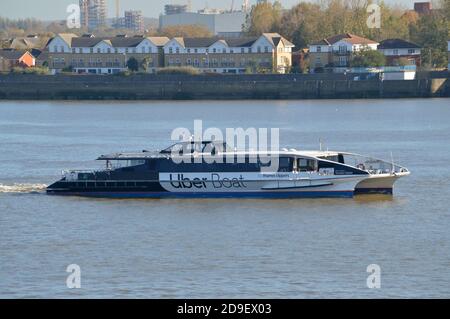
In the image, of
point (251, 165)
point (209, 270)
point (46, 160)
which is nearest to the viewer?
point (209, 270)

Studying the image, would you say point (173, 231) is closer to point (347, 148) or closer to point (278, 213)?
point (278, 213)

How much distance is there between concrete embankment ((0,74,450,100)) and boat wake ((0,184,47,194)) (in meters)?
41.7

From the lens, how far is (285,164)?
26938mm

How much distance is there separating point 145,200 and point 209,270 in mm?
8285

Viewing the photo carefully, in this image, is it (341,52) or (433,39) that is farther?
(433,39)

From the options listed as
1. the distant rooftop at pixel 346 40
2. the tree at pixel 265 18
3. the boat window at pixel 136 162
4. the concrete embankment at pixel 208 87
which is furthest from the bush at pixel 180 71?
the boat window at pixel 136 162

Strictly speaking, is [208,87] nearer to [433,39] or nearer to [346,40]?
[346,40]

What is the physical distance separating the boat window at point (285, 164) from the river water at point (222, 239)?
2.81 ft

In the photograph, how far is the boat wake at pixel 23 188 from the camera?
28.2m

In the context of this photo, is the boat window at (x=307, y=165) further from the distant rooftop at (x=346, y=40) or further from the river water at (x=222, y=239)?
the distant rooftop at (x=346, y=40)

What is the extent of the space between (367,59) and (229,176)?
160 feet

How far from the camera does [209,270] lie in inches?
750

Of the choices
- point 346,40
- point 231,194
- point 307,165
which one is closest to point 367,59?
point 346,40

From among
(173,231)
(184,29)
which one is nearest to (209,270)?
(173,231)
